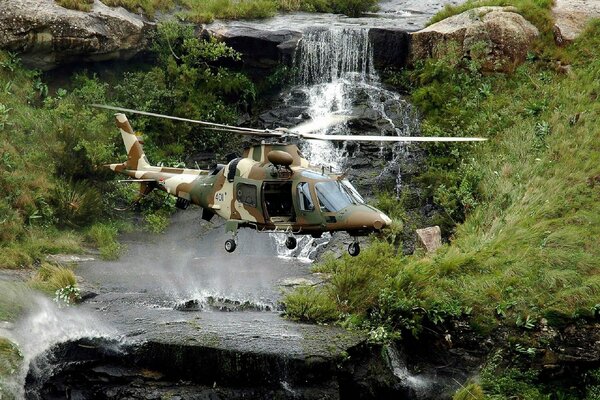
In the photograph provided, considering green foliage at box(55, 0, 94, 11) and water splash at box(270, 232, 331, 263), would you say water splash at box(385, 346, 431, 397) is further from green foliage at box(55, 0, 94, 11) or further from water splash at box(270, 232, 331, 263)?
green foliage at box(55, 0, 94, 11)

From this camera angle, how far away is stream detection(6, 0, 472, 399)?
14.2m

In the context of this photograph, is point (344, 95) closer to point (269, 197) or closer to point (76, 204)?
point (76, 204)

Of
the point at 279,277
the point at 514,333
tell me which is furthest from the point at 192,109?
the point at 514,333

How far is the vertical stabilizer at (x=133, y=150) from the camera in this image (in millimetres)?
19469

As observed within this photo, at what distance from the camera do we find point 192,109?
81.7 ft

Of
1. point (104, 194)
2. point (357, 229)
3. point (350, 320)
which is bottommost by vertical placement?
point (104, 194)

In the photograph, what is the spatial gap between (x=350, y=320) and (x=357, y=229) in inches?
69.0

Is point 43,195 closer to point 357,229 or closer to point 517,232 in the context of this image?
point 357,229

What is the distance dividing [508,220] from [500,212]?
1.04 meters

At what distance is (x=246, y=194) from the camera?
16094mm

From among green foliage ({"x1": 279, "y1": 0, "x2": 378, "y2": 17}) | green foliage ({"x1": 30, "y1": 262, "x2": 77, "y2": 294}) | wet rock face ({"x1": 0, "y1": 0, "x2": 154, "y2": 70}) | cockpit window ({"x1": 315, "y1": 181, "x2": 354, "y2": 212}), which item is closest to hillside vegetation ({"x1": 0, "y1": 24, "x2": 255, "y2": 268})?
wet rock face ({"x1": 0, "y1": 0, "x2": 154, "y2": 70})

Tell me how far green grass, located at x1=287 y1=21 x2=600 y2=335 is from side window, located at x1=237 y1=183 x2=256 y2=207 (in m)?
2.11

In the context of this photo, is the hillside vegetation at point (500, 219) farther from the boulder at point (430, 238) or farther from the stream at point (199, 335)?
the stream at point (199, 335)

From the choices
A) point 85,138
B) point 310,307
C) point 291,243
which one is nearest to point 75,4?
point 85,138
